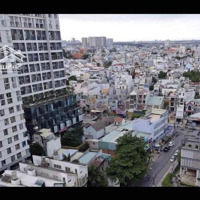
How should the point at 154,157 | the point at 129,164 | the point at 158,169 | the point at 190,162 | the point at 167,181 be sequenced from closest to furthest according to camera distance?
1. the point at 129,164
2. the point at 167,181
3. the point at 190,162
4. the point at 158,169
5. the point at 154,157

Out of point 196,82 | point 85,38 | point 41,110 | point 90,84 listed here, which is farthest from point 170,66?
point 85,38

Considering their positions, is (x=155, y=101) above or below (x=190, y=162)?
above

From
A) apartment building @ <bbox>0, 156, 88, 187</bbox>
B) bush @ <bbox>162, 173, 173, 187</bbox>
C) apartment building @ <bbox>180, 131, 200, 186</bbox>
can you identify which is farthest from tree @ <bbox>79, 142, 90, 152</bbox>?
apartment building @ <bbox>180, 131, 200, 186</bbox>

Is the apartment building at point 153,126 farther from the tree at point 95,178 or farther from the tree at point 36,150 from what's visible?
the tree at point 36,150

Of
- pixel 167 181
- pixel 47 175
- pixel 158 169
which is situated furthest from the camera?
pixel 158 169

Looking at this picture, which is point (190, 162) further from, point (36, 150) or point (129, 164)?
point (36, 150)

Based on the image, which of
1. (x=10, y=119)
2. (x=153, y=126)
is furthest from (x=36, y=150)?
(x=153, y=126)

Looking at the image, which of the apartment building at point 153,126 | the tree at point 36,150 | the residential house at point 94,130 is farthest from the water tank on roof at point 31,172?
the residential house at point 94,130
